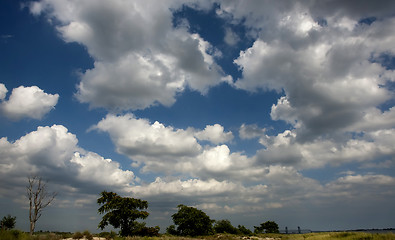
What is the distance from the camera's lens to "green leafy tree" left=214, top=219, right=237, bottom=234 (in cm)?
7118

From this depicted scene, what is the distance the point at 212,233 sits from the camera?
6225cm

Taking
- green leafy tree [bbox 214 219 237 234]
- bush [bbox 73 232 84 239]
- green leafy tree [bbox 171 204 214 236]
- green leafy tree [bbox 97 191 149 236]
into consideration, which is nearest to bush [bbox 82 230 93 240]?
bush [bbox 73 232 84 239]

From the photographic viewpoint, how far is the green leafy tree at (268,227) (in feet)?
277

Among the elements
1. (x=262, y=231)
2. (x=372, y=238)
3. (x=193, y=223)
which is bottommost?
(x=262, y=231)

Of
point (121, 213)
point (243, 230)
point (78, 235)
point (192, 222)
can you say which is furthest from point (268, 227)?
point (78, 235)

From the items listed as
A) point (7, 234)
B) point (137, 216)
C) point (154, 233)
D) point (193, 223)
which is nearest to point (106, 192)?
point (137, 216)

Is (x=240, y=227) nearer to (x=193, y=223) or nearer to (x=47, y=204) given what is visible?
(x=193, y=223)

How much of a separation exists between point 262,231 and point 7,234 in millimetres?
82096

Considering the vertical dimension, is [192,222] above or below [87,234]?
below

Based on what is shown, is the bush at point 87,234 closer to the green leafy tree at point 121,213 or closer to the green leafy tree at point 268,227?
the green leafy tree at point 121,213

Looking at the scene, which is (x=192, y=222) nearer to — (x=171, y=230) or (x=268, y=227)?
(x=171, y=230)

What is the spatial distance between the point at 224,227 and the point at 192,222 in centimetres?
1635

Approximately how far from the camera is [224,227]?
72.9 meters

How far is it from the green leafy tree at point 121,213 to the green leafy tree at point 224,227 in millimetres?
32705
